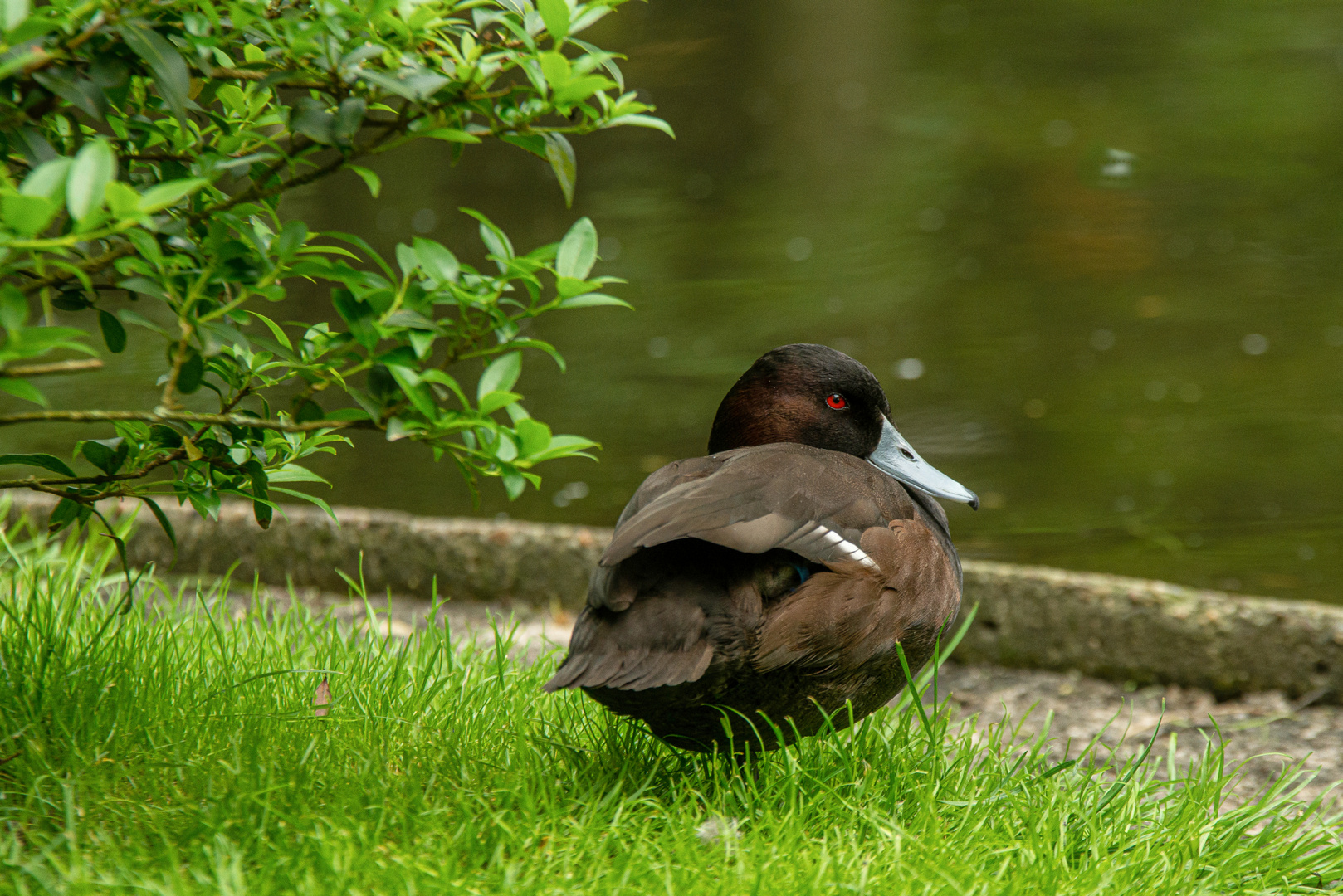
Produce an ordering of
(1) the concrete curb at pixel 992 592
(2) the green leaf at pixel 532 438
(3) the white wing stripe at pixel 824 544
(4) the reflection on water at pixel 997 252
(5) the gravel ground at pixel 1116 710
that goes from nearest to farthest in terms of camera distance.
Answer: (2) the green leaf at pixel 532 438 < (3) the white wing stripe at pixel 824 544 < (5) the gravel ground at pixel 1116 710 < (1) the concrete curb at pixel 992 592 < (4) the reflection on water at pixel 997 252

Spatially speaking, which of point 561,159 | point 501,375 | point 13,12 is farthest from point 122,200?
point 561,159

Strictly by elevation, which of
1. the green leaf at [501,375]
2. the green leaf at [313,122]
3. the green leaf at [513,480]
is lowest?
the green leaf at [513,480]

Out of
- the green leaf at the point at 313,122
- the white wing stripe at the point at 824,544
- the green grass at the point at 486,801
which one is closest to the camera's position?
the green leaf at the point at 313,122

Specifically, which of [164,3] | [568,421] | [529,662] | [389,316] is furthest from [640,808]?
[568,421]

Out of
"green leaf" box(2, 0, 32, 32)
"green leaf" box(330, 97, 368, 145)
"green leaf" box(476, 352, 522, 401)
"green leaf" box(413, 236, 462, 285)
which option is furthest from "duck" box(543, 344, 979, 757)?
"green leaf" box(2, 0, 32, 32)

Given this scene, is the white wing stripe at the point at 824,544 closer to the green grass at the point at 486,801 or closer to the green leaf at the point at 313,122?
the green grass at the point at 486,801

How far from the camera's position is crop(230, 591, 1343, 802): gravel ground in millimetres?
3111

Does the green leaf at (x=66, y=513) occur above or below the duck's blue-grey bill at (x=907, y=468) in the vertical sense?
above

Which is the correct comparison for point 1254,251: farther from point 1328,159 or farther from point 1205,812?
point 1205,812

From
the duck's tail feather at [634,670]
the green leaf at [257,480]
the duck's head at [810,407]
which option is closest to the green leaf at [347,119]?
the green leaf at [257,480]

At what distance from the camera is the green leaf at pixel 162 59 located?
→ 5.34 feet

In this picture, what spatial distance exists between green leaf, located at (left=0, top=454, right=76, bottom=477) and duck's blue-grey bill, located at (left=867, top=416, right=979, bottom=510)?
5.75ft

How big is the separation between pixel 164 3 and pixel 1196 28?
14.9 metres

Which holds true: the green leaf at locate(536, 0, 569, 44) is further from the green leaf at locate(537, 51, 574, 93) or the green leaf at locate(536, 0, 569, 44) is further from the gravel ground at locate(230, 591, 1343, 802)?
the gravel ground at locate(230, 591, 1343, 802)
